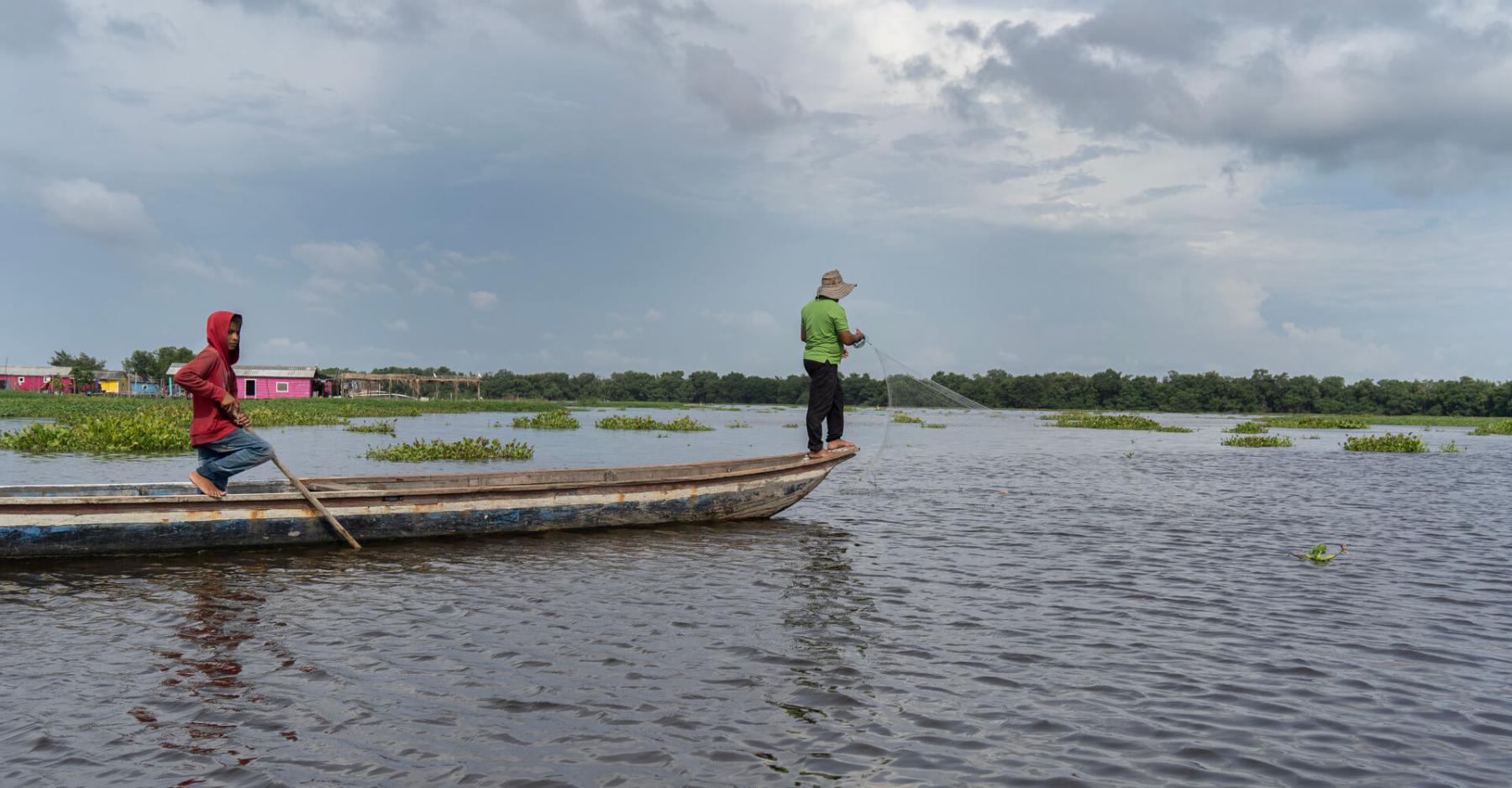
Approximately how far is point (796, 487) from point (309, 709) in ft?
31.6

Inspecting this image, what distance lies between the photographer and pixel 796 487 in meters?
14.9

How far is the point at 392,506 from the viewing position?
39.9 feet

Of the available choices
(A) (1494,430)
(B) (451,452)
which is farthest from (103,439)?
(A) (1494,430)

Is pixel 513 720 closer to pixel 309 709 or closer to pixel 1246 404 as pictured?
pixel 309 709

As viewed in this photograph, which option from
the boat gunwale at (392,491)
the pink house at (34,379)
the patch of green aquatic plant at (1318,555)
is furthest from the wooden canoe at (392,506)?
the pink house at (34,379)

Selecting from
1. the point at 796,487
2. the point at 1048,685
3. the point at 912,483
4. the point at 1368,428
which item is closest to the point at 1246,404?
the point at 1368,428

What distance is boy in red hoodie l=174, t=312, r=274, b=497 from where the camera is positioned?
10.5 meters

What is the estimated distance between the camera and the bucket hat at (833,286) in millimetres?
13719

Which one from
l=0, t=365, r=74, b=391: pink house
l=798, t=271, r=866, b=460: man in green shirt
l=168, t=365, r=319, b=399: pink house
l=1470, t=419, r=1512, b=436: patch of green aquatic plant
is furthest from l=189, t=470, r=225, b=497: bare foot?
l=0, t=365, r=74, b=391: pink house

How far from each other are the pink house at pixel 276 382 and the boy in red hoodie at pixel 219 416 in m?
73.8

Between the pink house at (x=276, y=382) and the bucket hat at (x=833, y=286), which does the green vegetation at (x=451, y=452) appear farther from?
the pink house at (x=276, y=382)

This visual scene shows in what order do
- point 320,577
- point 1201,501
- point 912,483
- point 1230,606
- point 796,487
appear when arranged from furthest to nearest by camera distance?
1. point 912,483
2. point 1201,501
3. point 796,487
4. point 320,577
5. point 1230,606

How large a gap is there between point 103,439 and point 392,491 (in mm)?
20427

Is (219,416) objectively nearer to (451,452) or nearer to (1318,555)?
(1318,555)
